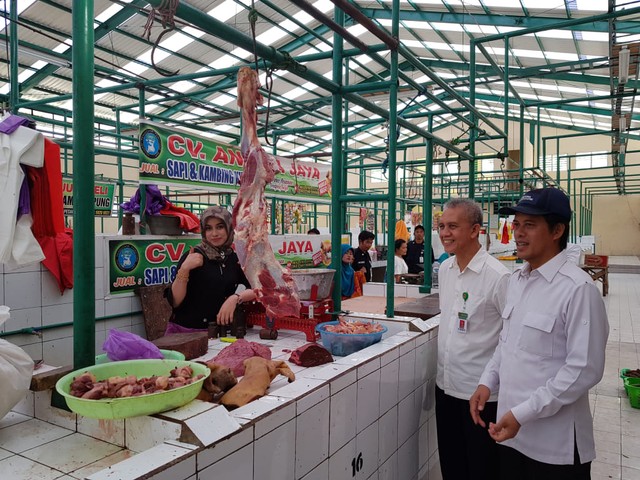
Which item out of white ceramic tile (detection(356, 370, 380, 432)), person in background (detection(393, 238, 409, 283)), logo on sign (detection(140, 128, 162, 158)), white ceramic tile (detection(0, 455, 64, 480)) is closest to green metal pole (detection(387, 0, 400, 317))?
white ceramic tile (detection(356, 370, 380, 432))

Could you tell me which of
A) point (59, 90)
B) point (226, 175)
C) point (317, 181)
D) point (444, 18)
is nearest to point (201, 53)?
point (59, 90)

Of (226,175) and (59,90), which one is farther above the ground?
(59,90)

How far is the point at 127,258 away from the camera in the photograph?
459 centimetres

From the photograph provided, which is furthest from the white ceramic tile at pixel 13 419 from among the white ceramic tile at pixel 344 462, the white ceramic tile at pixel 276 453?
the white ceramic tile at pixel 344 462

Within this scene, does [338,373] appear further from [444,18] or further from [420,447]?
[444,18]

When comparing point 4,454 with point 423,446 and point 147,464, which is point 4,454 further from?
point 423,446

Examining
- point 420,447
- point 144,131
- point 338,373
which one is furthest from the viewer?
point 144,131

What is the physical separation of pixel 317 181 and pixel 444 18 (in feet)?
24.3

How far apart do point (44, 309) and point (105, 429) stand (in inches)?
112

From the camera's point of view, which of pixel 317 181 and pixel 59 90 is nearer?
pixel 317 181

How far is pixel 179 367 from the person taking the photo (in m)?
1.89

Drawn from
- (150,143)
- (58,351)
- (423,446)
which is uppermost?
(150,143)

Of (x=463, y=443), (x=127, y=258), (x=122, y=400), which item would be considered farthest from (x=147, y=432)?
(x=127, y=258)

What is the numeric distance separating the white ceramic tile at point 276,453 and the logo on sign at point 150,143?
3454mm
